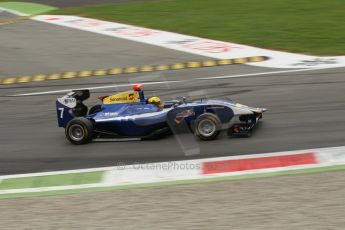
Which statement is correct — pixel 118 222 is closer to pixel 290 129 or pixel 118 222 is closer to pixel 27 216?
pixel 27 216

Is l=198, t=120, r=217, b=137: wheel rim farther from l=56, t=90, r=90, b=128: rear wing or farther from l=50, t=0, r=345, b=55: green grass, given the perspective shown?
l=50, t=0, r=345, b=55: green grass

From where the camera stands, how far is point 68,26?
24438mm

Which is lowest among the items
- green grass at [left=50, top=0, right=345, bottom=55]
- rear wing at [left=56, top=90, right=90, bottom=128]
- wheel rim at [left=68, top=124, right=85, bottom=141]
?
wheel rim at [left=68, top=124, right=85, bottom=141]

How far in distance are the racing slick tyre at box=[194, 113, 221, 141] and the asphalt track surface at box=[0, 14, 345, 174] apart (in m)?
0.13

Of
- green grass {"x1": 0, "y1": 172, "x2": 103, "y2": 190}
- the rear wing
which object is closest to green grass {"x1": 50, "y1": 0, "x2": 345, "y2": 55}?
the rear wing

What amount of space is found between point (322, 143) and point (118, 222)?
406 cm

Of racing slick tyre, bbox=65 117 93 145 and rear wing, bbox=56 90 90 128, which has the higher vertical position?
rear wing, bbox=56 90 90 128

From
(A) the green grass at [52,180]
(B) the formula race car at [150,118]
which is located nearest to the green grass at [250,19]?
(B) the formula race car at [150,118]

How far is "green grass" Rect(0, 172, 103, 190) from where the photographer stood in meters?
9.56

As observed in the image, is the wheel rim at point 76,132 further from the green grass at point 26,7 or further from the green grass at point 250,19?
the green grass at point 26,7

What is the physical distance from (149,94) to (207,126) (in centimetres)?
428

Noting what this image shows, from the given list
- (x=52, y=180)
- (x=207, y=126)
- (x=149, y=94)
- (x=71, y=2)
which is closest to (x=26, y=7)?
(x=71, y=2)

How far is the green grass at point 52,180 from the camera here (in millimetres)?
9562

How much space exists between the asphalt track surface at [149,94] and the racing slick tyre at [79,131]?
14 cm
